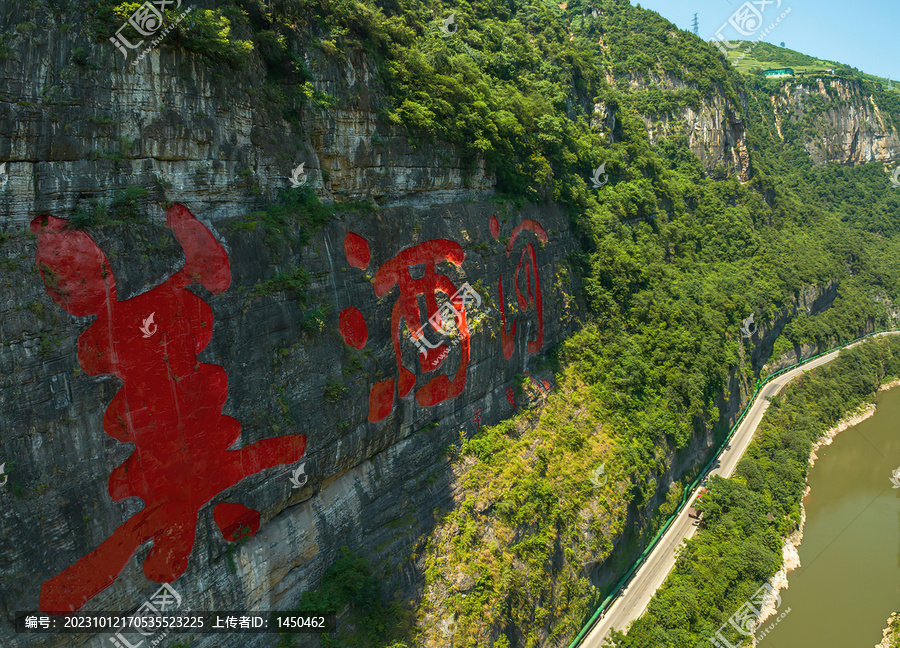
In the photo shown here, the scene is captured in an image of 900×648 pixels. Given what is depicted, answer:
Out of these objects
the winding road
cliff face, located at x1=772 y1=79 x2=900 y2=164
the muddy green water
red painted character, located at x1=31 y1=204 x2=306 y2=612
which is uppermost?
cliff face, located at x1=772 y1=79 x2=900 y2=164

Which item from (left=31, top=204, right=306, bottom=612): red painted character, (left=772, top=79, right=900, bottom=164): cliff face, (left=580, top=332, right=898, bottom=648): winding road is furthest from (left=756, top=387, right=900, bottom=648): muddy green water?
(left=772, top=79, right=900, bottom=164): cliff face

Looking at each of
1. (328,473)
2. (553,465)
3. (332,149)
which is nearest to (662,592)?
(553,465)

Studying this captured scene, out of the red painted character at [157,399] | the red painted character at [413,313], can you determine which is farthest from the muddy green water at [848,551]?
the red painted character at [157,399]

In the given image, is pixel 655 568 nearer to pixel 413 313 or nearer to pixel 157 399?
pixel 413 313

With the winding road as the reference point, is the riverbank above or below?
below

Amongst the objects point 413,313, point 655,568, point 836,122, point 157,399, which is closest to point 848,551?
point 655,568

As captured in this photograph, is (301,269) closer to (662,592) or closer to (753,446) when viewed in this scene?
(662,592)
